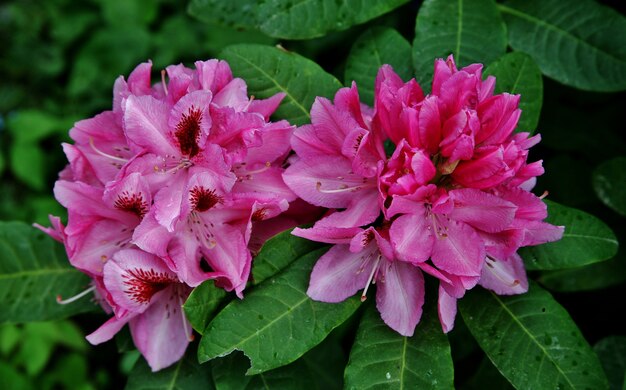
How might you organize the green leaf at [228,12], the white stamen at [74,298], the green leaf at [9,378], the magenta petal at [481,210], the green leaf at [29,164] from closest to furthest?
1. the magenta petal at [481,210]
2. the white stamen at [74,298]
3. the green leaf at [228,12]
4. the green leaf at [9,378]
5. the green leaf at [29,164]

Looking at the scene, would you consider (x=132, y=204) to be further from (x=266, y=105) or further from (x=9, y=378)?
(x=9, y=378)

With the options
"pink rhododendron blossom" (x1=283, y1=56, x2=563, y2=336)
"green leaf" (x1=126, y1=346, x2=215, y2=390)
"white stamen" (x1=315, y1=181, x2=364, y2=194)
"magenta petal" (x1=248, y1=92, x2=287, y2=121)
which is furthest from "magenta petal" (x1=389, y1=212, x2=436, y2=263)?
Answer: "green leaf" (x1=126, y1=346, x2=215, y2=390)

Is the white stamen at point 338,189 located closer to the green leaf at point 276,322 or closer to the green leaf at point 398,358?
the green leaf at point 276,322

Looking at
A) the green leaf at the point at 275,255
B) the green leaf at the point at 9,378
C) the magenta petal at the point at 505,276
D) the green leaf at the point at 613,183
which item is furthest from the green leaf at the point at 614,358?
the green leaf at the point at 9,378

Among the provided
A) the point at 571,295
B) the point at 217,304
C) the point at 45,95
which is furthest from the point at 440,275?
the point at 45,95

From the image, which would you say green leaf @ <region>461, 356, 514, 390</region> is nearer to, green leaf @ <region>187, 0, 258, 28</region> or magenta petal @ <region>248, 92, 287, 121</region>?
magenta petal @ <region>248, 92, 287, 121</region>

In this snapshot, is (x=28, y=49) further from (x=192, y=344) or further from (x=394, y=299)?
(x=394, y=299)
